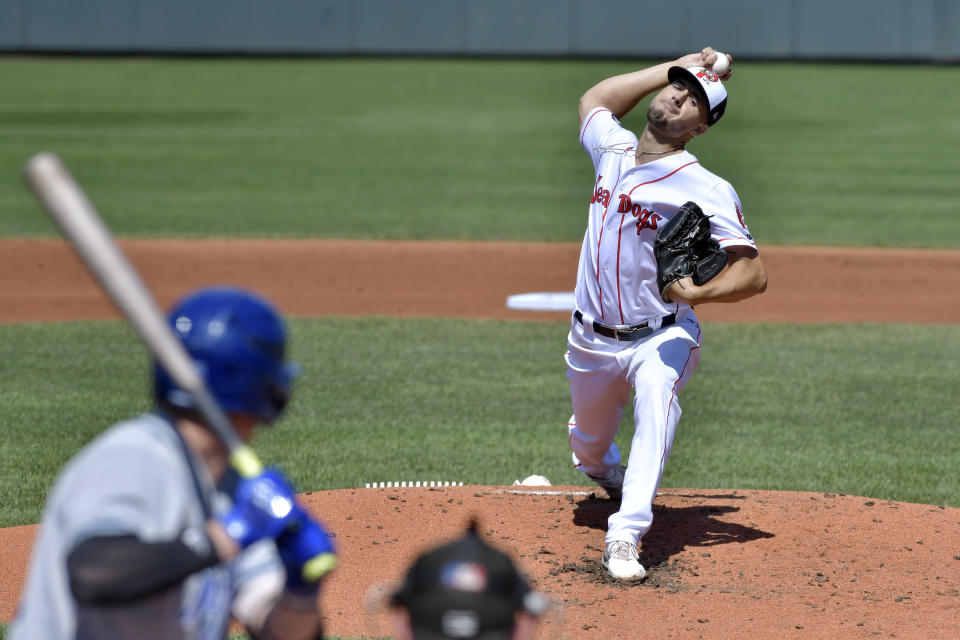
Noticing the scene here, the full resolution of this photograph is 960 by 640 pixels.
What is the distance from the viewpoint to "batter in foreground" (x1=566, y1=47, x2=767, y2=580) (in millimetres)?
5438

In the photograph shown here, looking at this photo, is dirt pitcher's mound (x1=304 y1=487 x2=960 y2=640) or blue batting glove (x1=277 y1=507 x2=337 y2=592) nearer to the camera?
blue batting glove (x1=277 y1=507 x2=337 y2=592)

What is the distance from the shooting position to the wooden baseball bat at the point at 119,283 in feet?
7.79

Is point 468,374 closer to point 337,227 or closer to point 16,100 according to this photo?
point 337,227

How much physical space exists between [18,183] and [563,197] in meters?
8.20

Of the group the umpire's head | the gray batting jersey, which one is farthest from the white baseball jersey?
the umpire's head

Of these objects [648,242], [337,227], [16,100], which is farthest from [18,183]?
[648,242]

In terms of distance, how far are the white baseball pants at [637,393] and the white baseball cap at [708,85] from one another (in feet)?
2.92

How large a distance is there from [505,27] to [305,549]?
1572 inches

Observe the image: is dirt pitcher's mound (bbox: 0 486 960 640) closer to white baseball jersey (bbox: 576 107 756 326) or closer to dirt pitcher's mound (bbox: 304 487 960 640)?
dirt pitcher's mound (bbox: 304 487 960 640)

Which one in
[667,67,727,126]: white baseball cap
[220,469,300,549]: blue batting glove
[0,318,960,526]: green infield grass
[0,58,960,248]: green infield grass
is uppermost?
[667,67,727,126]: white baseball cap

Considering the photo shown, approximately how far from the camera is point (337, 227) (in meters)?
16.8

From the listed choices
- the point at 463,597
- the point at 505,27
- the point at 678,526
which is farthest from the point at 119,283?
the point at 505,27

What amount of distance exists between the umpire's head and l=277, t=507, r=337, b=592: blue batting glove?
7.1 inches

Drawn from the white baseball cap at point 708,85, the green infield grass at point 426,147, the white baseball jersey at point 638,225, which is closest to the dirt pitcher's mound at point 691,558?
the white baseball jersey at point 638,225
